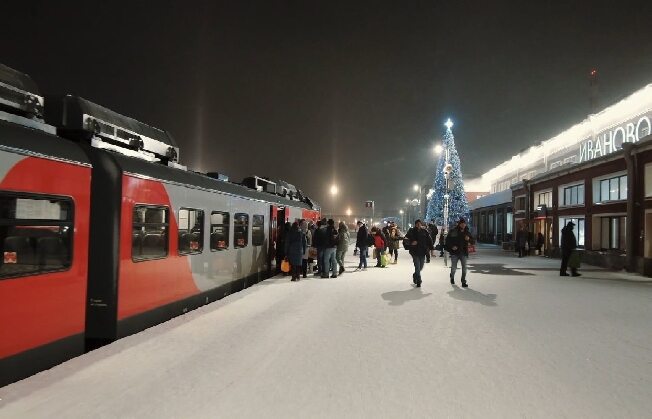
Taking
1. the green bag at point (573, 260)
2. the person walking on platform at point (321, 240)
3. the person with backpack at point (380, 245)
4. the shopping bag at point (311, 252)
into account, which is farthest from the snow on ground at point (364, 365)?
the person with backpack at point (380, 245)

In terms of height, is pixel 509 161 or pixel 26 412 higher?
pixel 509 161

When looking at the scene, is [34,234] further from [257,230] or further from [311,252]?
[311,252]

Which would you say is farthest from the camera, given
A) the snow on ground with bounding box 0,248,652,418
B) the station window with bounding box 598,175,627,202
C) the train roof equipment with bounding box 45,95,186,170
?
the station window with bounding box 598,175,627,202

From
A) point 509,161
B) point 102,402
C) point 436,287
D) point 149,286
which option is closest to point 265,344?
point 149,286

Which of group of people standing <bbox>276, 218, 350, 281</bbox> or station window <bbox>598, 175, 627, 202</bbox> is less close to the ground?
station window <bbox>598, 175, 627, 202</bbox>

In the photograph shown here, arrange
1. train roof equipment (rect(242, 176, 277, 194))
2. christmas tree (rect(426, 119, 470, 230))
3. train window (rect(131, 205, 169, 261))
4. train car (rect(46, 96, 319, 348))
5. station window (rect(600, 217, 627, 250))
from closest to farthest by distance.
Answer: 1. train car (rect(46, 96, 319, 348))
2. train window (rect(131, 205, 169, 261))
3. train roof equipment (rect(242, 176, 277, 194))
4. station window (rect(600, 217, 627, 250))
5. christmas tree (rect(426, 119, 470, 230))

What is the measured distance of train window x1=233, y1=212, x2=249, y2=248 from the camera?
442 inches

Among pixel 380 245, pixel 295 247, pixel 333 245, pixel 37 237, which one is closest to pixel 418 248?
pixel 333 245

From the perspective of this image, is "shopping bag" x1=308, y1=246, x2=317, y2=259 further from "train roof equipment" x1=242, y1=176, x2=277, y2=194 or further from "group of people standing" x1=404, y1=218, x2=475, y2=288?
"group of people standing" x1=404, y1=218, x2=475, y2=288

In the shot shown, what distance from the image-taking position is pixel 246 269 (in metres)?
12.2

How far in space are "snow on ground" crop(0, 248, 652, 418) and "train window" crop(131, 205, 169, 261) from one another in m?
1.12

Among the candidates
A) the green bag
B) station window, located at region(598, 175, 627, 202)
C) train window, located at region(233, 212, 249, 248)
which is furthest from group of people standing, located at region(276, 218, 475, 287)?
station window, located at region(598, 175, 627, 202)

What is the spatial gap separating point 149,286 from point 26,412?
3.19m

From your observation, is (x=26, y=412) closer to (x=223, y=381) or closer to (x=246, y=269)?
(x=223, y=381)
